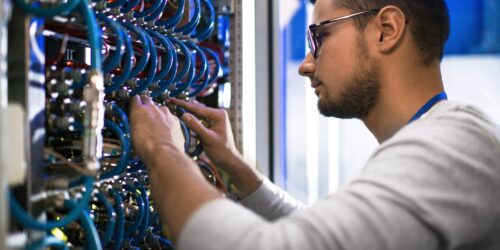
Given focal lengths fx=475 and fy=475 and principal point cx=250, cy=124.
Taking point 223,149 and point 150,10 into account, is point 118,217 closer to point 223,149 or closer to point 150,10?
point 223,149

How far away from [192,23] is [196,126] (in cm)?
29

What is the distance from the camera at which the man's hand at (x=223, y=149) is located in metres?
1.37

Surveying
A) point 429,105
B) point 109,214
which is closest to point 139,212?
point 109,214

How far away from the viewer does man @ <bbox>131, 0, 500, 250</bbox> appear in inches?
29.6

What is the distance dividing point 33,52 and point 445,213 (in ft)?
2.45

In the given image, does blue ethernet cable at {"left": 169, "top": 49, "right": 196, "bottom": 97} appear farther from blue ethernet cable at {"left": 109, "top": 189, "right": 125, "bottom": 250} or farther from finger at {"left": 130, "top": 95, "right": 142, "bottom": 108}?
blue ethernet cable at {"left": 109, "top": 189, "right": 125, "bottom": 250}

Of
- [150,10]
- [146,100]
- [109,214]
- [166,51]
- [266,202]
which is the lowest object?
[266,202]

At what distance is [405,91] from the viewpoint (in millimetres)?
1102

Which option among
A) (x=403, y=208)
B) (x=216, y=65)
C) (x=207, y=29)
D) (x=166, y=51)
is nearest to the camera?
(x=403, y=208)

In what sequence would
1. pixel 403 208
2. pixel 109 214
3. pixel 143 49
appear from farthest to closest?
pixel 143 49 → pixel 109 214 → pixel 403 208

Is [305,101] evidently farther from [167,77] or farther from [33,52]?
[33,52]

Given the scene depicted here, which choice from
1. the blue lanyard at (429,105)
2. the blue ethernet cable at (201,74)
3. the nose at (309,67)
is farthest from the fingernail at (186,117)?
the blue lanyard at (429,105)

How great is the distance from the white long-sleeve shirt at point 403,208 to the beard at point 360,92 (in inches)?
9.6

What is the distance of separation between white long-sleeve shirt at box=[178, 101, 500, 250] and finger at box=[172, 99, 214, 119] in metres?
0.55
